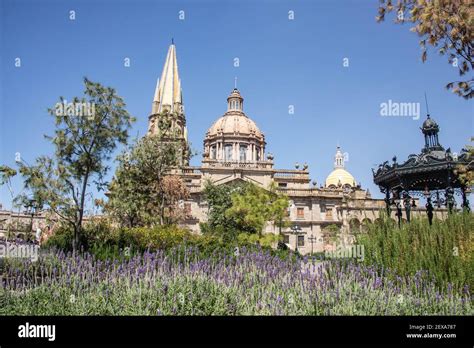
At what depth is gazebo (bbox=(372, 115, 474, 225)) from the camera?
1136cm

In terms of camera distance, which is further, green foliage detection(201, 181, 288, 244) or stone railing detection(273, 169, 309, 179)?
stone railing detection(273, 169, 309, 179)

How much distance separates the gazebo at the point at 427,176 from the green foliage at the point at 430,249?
310 centimetres

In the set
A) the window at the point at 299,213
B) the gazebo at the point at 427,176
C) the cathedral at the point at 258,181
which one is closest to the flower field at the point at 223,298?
the gazebo at the point at 427,176

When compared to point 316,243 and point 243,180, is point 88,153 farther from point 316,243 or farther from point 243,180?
point 316,243

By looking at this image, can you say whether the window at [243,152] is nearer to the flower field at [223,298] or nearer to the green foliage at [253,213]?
the green foliage at [253,213]

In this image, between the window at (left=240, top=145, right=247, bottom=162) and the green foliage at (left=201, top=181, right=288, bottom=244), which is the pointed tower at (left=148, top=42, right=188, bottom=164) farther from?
the green foliage at (left=201, top=181, right=288, bottom=244)

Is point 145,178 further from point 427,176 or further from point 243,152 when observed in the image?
point 243,152

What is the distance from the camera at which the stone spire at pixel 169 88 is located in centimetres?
5710

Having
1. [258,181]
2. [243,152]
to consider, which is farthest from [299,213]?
[243,152]

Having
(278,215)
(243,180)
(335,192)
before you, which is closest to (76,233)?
(278,215)

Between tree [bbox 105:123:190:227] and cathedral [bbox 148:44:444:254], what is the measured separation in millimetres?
11210

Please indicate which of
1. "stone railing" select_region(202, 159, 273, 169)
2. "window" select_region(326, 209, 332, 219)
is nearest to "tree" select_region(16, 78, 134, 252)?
"stone railing" select_region(202, 159, 273, 169)
